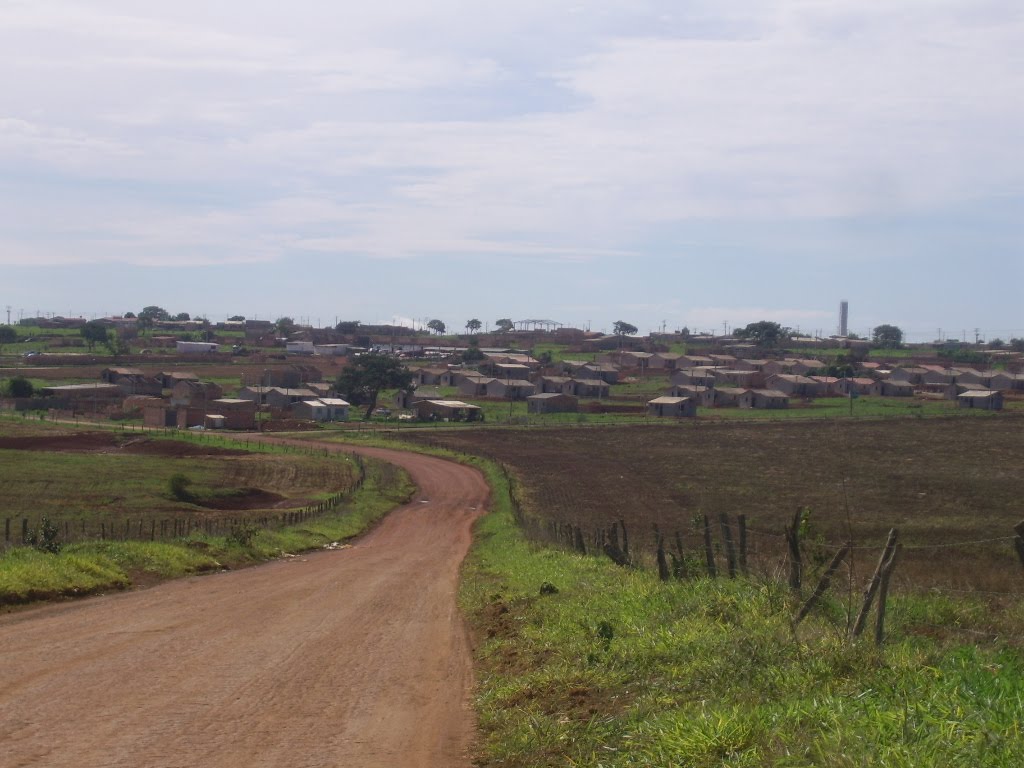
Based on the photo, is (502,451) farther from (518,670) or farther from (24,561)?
(518,670)

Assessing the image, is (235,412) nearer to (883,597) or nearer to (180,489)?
(180,489)

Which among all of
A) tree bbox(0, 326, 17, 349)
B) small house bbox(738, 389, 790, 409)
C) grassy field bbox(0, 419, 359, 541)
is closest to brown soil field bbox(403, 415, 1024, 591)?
grassy field bbox(0, 419, 359, 541)

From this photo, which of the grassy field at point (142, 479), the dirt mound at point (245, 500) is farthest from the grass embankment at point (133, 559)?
the dirt mound at point (245, 500)

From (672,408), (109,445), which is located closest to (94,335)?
(672,408)

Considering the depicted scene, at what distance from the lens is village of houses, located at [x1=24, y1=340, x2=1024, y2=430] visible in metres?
98.7

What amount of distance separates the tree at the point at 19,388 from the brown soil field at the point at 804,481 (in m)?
41.6

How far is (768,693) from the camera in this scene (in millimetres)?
8492

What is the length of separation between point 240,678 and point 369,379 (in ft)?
331

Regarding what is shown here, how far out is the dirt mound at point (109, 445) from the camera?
213 ft

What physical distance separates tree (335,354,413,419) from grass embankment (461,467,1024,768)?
322ft

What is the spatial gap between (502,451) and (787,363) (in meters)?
93.5

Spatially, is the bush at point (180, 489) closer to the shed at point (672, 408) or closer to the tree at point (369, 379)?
the tree at point (369, 379)

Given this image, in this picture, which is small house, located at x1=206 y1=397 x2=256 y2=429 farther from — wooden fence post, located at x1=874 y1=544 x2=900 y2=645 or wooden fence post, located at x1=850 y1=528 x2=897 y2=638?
wooden fence post, located at x1=874 y1=544 x2=900 y2=645

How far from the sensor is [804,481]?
54812 mm
